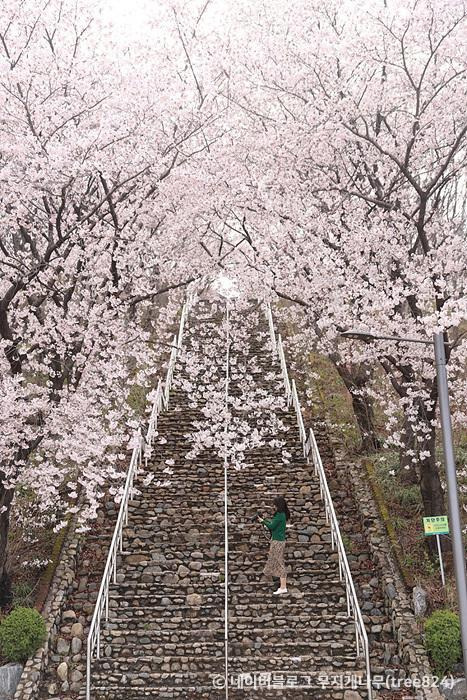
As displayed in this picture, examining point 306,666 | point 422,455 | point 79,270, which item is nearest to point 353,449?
point 422,455

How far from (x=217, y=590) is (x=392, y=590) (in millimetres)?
2669

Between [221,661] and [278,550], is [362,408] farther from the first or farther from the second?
[221,661]

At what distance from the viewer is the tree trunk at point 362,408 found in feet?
45.6

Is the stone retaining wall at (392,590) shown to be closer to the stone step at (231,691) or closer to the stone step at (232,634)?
the stone step at (232,634)

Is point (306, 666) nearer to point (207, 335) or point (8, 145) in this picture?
point (8, 145)

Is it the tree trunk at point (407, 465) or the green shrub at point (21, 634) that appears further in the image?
the tree trunk at point (407, 465)

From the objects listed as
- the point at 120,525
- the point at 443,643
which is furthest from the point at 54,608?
the point at 443,643

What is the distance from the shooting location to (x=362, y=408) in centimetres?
1466

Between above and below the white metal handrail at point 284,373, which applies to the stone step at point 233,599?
below

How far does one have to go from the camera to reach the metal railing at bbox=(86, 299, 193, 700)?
9.50 m

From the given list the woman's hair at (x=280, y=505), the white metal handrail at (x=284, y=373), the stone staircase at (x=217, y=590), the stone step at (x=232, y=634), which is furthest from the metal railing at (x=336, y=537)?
the woman's hair at (x=280, y=505)

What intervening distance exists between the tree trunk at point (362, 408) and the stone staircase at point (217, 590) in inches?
57.3

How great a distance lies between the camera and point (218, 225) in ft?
58.0

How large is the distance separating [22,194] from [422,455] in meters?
7.43
